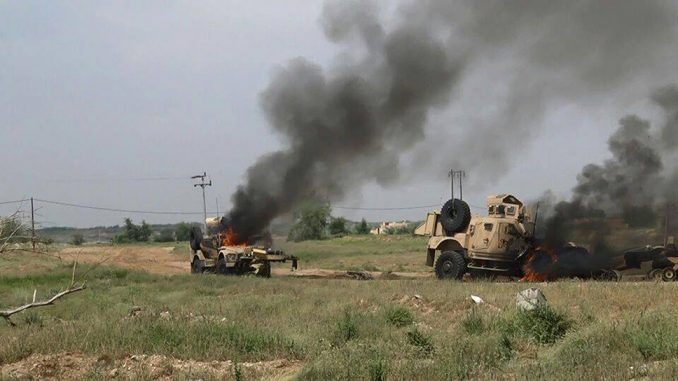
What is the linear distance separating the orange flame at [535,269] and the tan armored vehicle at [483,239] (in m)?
0.33

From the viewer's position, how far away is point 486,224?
77.0 ft

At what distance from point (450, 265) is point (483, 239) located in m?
1.44

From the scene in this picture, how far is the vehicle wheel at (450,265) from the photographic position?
23.5m

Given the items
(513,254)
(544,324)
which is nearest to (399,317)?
(544,324)

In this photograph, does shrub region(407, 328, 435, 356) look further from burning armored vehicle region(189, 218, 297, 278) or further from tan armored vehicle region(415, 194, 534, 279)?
burning armored vehicle region(189, 218, 297, 278)

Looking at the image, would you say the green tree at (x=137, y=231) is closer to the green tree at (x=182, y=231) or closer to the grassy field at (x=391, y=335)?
the green tree at (x=182, y=231)

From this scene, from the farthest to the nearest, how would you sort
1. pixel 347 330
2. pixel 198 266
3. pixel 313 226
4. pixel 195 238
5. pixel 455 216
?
pixel 313 226
pixel 195 238
pixel 198 266
pixel 455 216
pixel 347 330

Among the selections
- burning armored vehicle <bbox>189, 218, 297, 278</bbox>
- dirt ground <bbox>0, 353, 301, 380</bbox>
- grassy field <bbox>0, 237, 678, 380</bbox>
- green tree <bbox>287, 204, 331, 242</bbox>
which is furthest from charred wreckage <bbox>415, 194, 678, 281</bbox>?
green tree <bbox>287, 204, 331, 242</bbox>

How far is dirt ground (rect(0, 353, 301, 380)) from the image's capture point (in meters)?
7.41

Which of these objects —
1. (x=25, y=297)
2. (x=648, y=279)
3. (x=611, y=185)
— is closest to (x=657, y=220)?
(x=611, y=185)

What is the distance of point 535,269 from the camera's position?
74.7 ft

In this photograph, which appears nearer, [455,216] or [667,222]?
[667,222]

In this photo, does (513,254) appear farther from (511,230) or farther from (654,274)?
(654,274)

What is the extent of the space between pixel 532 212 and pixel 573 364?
18080 mm
